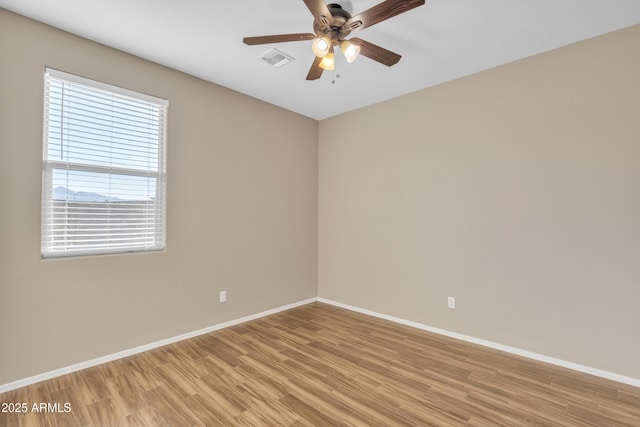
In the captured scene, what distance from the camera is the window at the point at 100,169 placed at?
2.39 meters

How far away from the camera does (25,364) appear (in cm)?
224

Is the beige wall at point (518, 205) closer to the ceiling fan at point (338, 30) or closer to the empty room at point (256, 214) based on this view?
the empty room at point (256, 214)

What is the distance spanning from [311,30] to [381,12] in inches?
32.7

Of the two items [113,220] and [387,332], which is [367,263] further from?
[113,220]

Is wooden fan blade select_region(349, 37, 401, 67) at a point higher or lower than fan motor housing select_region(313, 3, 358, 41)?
lower

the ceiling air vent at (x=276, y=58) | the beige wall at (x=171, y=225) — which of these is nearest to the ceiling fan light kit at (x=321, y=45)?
the ceiling air vent at (x=276, y=58)

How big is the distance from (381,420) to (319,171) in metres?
3.38

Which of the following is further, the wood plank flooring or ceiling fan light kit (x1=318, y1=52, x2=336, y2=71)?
ceiling fan light kit (x1=318, y1=52, x2=336, y2=71)

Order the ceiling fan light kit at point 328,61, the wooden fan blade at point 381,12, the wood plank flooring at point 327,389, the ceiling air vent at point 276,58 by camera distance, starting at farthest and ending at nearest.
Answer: the ceiling air vent at point 276,58, the ceiling fan light kit at point 328,61, the wood plank flooring at point 327,389, the wooden fan blade at point 381,12

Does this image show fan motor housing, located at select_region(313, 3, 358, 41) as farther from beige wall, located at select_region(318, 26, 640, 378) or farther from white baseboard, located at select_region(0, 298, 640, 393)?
white baseboard, located at select_region(0, 298, 640, 393)

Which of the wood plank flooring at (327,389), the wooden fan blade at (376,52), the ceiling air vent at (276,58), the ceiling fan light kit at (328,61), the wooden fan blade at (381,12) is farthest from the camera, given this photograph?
the ceiling air vent at (276,58)

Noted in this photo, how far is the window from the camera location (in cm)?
239

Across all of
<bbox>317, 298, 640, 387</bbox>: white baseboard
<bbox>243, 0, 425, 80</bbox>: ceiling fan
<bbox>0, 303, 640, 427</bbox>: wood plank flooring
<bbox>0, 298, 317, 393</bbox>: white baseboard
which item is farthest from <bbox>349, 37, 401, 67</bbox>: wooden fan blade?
<bbox>0, 298, 317, 393</bbox>: white baseboard

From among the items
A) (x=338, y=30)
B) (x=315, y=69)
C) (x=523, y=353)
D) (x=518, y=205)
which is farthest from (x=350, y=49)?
(x=523, y=353)
